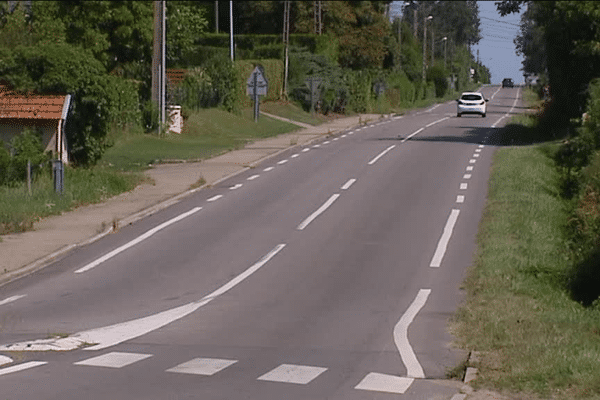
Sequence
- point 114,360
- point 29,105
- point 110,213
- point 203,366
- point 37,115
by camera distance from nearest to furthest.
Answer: point 203,366
point 114,360
point 110,213
point 37,115
point 29,105

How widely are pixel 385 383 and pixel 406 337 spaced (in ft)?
9.04

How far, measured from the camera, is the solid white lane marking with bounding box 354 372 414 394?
9883 mm

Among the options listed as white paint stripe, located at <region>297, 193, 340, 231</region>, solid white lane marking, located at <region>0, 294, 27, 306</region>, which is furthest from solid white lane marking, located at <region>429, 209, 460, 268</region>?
solid white lane marking, located at <region>0, 294, 27, 306</region>

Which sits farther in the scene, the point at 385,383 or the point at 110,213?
the point at 110,213

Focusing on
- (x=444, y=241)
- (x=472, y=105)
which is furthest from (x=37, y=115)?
(x=472, y=105)

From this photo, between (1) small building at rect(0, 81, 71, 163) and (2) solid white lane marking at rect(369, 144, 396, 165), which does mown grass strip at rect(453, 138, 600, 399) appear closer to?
(2) solid white lane marking at rect(369, 144, 396, 165)

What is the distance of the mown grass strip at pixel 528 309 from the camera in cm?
988

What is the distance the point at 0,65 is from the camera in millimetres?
30656

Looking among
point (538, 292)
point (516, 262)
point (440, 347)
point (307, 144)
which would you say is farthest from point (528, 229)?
point (307, 144)

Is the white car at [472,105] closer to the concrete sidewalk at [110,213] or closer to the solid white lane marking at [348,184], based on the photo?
the concrete sidewalk at [110,213]

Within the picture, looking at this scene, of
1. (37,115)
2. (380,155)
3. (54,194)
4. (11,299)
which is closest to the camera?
(11,299)

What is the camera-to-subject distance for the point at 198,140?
145 feet

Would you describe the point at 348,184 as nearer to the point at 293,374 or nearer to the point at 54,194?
the point at 54,194

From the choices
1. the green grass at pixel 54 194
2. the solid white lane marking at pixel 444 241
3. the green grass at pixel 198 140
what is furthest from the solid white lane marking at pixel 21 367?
the green grass at pixel 198 140
